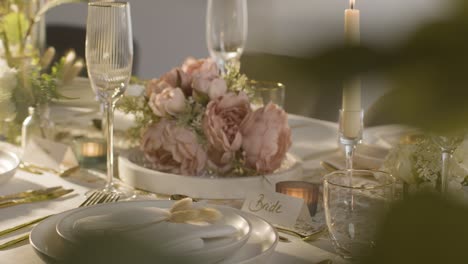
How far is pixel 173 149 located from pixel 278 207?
28 cm

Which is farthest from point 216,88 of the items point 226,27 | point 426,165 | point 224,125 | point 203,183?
point 226,27

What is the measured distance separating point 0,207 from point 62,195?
123 millimetres

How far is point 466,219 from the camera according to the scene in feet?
0.32

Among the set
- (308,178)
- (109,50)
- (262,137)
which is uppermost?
(109,50)

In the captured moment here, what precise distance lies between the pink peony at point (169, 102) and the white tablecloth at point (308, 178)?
0.62ft

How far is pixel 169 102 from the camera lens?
133 centimetres

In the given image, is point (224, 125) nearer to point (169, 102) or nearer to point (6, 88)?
point (169, 102)

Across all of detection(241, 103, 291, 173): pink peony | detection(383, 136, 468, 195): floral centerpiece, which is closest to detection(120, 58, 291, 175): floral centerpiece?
detection(241, 103, 291, 173): pink peony

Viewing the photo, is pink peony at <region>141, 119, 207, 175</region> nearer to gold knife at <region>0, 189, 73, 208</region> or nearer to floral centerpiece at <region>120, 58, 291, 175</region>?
floral centerpiece at <region>120, 58, 291, 175</region>

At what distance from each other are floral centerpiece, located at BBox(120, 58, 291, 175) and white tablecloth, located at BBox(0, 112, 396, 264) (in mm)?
153

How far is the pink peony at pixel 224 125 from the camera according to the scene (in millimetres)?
1284

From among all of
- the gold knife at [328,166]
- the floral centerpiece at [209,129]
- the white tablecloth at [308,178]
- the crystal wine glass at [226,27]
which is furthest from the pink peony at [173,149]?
the crystal wine glass at [226,27]

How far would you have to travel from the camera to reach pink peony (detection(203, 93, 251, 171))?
128 centimetres

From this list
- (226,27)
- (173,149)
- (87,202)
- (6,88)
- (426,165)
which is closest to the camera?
(426,165)
